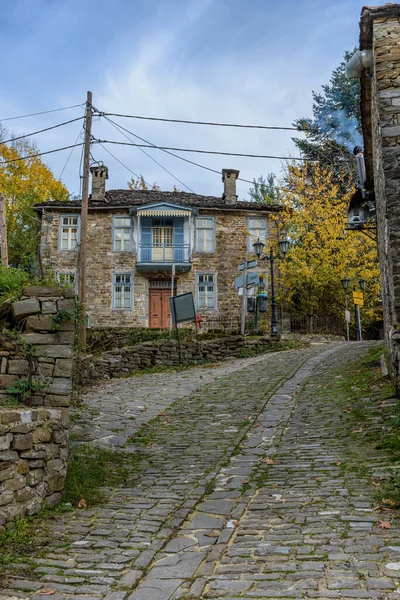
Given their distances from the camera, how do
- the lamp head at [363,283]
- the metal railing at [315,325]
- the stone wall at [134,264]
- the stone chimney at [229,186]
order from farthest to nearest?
the stone chimney at [229,186] → the stone wall at [134,264] → the metal railing at [315,325] → the lamp head at [363,283]

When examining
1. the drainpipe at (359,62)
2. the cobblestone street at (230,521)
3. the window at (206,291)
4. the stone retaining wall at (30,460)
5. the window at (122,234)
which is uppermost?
the drainpipe at (359,62)

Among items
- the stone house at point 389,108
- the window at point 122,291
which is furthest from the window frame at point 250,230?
the stone house at point 389,108

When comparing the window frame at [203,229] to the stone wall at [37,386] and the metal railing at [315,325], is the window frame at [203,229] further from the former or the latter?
the stone wall at [37,386]

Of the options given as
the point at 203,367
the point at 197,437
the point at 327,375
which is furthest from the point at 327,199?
the point at 197,437

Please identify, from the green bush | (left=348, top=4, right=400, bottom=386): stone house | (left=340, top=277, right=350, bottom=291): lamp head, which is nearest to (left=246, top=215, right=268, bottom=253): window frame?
A: (left=340, top=277, right=350, bottom=291): lamp head

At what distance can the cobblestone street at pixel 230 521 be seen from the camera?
3.74 metres

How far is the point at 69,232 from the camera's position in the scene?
26.4 metres

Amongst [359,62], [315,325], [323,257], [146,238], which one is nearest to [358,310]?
[315,325]

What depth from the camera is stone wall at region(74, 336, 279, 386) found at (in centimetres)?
1534

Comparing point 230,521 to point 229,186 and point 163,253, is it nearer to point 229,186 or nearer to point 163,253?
point 163,253

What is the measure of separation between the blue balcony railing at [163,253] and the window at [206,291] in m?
1.24

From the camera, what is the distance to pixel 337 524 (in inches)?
182

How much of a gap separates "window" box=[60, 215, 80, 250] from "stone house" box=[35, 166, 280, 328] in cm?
5

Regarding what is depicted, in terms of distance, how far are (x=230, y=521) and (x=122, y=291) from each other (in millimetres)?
21599
